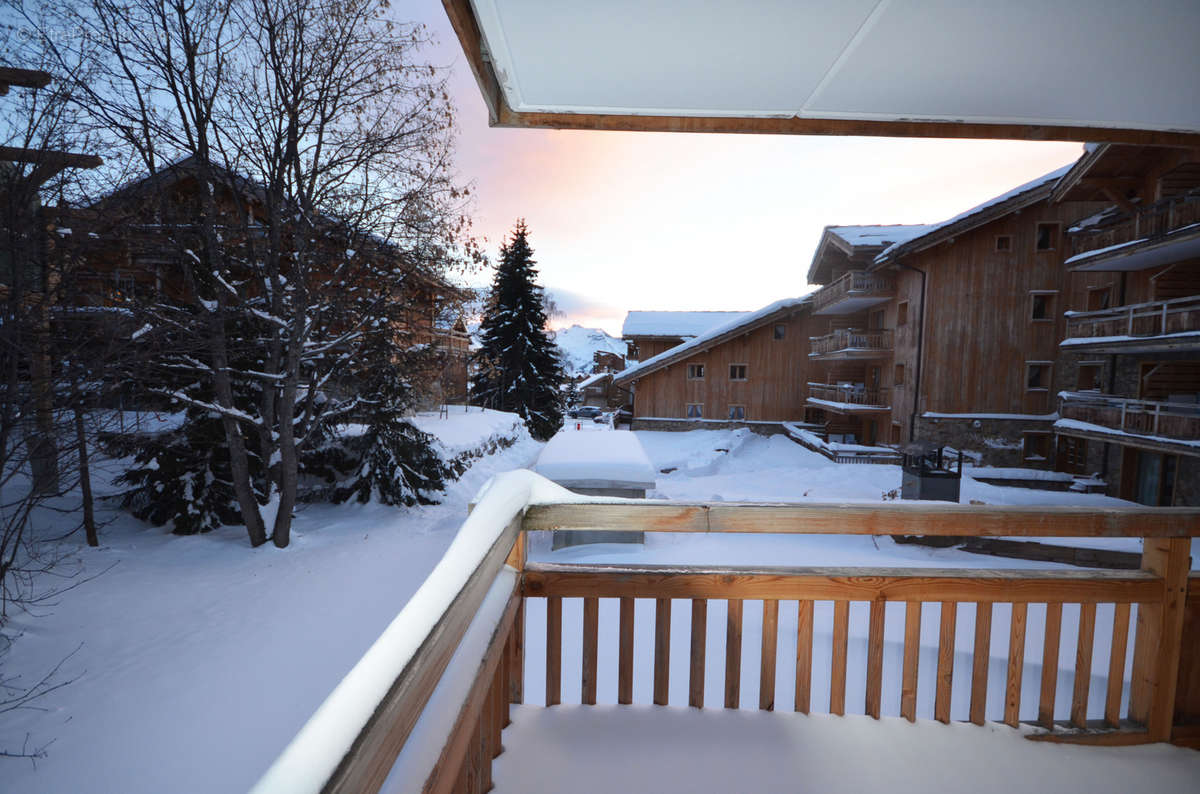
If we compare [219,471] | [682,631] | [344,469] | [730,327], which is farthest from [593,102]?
[730,327]

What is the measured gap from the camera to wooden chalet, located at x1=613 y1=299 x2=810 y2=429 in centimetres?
2406

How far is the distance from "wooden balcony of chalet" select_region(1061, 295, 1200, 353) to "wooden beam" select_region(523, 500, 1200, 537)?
1218 centimetres

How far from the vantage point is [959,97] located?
7.45ft

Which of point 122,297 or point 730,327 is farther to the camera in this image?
point 730,327

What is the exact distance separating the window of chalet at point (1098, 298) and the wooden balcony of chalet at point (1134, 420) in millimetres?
4191

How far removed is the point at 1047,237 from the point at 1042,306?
7.37 feet

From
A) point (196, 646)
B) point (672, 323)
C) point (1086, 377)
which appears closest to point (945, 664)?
point (196, 646)

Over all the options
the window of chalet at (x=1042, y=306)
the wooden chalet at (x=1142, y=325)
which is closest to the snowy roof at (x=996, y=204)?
the wooden chalet at (x=1142, y=325)

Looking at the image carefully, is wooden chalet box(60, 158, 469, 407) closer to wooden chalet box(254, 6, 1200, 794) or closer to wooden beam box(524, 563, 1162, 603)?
wooden chalet box(254, 6, 1200, 794)

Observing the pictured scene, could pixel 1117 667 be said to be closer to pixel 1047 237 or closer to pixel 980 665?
pixel 980 665

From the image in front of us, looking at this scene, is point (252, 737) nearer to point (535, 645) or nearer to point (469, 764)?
point (535, 645)

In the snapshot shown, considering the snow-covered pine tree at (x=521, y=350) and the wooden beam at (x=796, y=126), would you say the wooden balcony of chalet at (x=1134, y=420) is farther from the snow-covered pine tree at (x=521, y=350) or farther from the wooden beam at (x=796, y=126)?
the snow-covered pine tree at (x=521, y=350)

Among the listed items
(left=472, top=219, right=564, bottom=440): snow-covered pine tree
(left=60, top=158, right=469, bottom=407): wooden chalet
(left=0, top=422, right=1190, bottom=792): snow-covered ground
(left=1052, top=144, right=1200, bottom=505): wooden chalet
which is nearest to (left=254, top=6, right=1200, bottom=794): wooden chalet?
(left=0, top=422, right=1190, bottom=792): snow-covered ground

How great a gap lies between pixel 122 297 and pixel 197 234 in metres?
1.54
